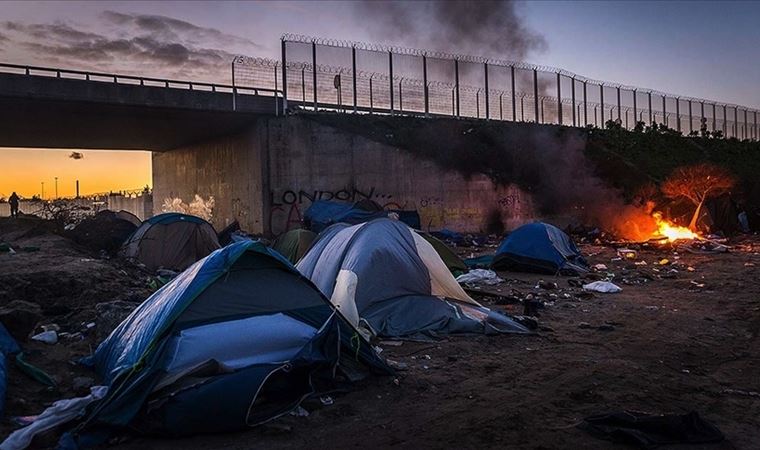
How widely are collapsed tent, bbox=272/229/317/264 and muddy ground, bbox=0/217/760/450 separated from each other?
4405 mm

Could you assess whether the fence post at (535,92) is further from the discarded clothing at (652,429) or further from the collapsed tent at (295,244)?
the discarded clothing at (652,429)

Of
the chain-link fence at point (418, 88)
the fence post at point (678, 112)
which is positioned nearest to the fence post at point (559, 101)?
the chain-link fence at point (418, 88)

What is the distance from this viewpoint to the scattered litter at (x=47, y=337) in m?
7.80

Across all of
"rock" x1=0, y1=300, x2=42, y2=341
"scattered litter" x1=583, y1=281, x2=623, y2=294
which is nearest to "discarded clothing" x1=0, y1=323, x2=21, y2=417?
"rock" x1=0, y1=300, x2=42, y2=341

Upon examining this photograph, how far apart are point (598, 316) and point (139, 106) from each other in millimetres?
17830

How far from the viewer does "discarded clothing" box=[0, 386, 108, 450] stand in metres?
4.77

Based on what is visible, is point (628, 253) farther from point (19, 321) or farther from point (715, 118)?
point (715, 118)

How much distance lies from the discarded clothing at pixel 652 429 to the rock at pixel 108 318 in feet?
19.6

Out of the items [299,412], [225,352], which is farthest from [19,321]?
[299,412]

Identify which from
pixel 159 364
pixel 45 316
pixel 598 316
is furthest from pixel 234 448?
pixel 598 316

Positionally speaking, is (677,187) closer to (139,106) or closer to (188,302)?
(139,106)

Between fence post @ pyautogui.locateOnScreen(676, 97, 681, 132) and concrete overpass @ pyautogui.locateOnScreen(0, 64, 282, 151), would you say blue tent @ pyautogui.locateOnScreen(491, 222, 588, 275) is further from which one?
fence post @ pyautogui.locateOnScreen(676, 97, 681, 132)

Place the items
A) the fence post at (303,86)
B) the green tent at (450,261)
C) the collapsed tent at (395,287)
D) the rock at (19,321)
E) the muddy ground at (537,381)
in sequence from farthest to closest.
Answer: the fence post at (303,86)
the green tent at (450,261)
the collapsed tent at (395,287)
the rock at (19,321)
the muddy ground at (537,381)

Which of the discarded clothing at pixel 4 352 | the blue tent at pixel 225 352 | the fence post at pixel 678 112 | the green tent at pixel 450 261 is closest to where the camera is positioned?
the blue tent at pixel 225 352
